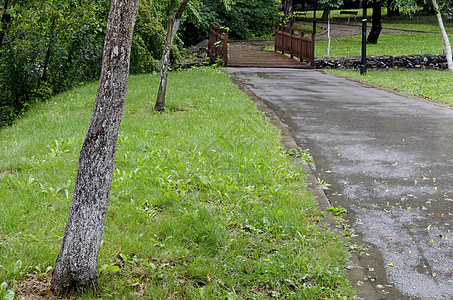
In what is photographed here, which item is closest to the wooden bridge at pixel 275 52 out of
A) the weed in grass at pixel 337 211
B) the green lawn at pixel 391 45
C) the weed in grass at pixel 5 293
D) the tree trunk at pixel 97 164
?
the green lawn at pixel 391 45

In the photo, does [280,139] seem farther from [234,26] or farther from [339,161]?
[234,26]

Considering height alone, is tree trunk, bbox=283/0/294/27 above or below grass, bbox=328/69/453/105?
above

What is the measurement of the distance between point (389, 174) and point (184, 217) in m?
3.25

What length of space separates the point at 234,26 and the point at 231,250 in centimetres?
3295

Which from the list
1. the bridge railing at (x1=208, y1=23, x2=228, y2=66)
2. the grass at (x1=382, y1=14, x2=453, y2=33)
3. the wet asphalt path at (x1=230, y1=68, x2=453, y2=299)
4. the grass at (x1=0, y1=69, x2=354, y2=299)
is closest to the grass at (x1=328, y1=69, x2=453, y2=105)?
the wet asphalt path at (x1=230, y1=68, x2=453, y2=299)

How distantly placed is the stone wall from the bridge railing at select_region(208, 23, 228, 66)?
4948 mm

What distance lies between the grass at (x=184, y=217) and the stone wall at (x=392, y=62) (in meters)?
15.9

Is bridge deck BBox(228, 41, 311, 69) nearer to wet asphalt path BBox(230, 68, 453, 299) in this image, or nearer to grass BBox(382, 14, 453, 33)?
wet asphalt path BBox(230, 68, 453, 299)

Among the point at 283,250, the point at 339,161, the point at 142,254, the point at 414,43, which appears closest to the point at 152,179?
the point at 142,254

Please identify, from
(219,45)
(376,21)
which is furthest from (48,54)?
(376,21)

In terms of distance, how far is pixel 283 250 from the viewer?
167 inches

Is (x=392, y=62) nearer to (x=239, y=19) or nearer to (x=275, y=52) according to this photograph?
(x=275, y=52)

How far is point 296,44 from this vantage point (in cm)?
2409

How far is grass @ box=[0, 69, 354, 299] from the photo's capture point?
378 centimetres
